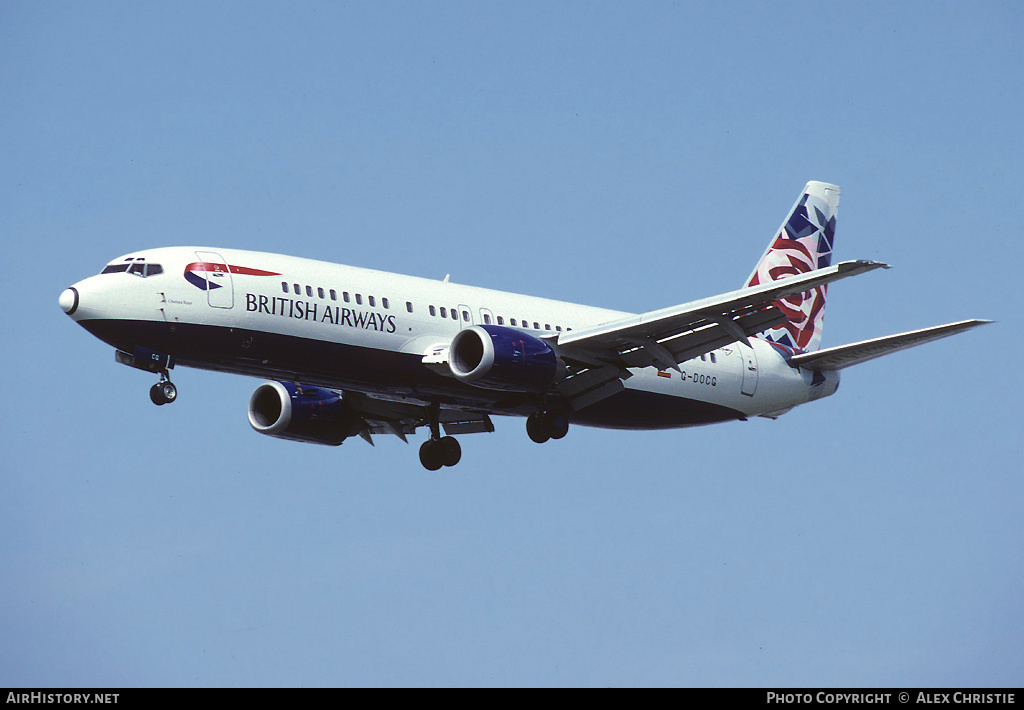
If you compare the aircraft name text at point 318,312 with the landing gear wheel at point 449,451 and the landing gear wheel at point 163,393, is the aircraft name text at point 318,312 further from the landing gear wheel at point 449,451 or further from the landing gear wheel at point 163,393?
the landing gear wheel at point 449,451

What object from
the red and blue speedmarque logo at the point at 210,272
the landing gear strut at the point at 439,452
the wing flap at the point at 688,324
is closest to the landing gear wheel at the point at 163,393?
the red and blue speedmarque logo at the point at 210,272

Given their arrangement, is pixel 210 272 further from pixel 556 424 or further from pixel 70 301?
pixel 556 424

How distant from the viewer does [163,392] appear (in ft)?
107

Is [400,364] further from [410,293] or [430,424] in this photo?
[430,424]

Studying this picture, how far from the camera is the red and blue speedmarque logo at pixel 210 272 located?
33.0 metres

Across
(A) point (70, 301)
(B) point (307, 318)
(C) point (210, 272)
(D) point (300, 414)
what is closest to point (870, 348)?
(B) point (307, 318)

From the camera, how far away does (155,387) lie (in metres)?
32.7

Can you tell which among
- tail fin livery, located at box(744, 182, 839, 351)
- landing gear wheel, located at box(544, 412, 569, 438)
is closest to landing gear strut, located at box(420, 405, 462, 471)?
landing gear wheel, located at box(544, 412, 569, 438)

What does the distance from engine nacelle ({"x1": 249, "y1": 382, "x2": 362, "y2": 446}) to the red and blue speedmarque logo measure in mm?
6685

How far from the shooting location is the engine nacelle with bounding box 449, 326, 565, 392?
34.1 meters

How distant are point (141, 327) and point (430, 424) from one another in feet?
33.6
